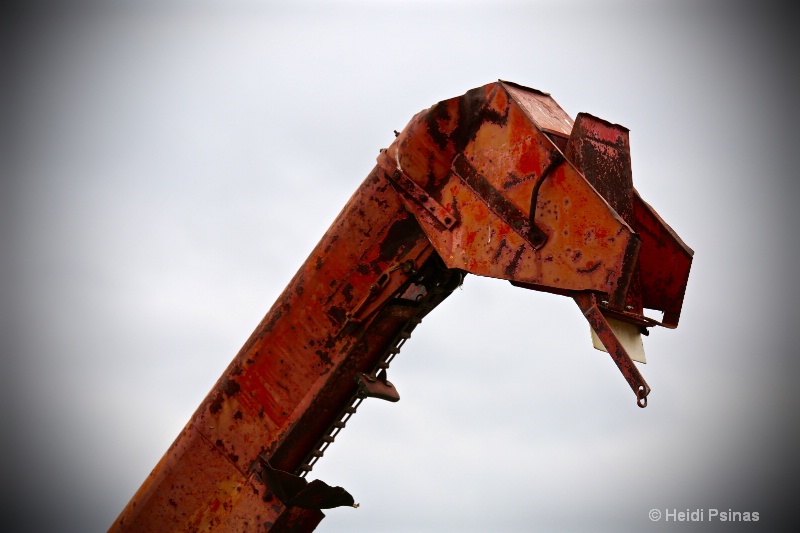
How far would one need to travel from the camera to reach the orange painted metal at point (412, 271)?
495cm

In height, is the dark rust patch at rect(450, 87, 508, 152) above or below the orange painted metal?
above

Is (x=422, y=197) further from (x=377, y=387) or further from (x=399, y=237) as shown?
(x=377, y=387)

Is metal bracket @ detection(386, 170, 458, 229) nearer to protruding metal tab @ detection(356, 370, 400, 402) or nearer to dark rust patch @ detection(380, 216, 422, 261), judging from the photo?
dark rust patch @ detection(380, 216, 422, 261)

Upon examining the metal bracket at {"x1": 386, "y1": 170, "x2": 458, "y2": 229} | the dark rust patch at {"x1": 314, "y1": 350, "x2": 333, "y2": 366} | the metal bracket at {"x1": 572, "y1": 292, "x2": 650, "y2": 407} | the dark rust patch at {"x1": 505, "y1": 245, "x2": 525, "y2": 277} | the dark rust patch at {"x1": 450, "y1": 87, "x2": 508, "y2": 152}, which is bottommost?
the dark rust patch at {"x1": 314, "y1": 350, "x2": 333, "y2": 366}

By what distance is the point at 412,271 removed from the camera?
18.2 feet

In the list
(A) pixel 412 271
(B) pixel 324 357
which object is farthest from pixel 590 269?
(B) pixel 324 357

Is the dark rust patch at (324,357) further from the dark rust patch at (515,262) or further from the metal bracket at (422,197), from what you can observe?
the dark rust patch at (515,262)

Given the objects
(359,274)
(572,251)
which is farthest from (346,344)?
(572,251)

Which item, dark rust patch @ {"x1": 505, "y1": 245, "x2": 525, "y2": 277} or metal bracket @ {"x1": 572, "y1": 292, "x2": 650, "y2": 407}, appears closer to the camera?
metal bracket @ {"x1": 572, "y1": 292, "x2": 650, "y2": 407}

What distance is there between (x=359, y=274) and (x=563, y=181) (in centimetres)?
136

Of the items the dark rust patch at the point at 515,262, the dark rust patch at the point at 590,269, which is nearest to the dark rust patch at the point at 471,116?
the dark rust patch at the point at 515,262

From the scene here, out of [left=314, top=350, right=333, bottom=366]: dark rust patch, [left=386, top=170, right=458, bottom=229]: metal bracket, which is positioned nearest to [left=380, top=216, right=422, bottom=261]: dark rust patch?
[left=386, top=170, right=458, bottom=229]: metal bracket

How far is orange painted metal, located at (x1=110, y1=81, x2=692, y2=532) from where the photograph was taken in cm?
495

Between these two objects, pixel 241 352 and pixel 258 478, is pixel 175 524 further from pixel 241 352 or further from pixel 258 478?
→ pixel 241 352
